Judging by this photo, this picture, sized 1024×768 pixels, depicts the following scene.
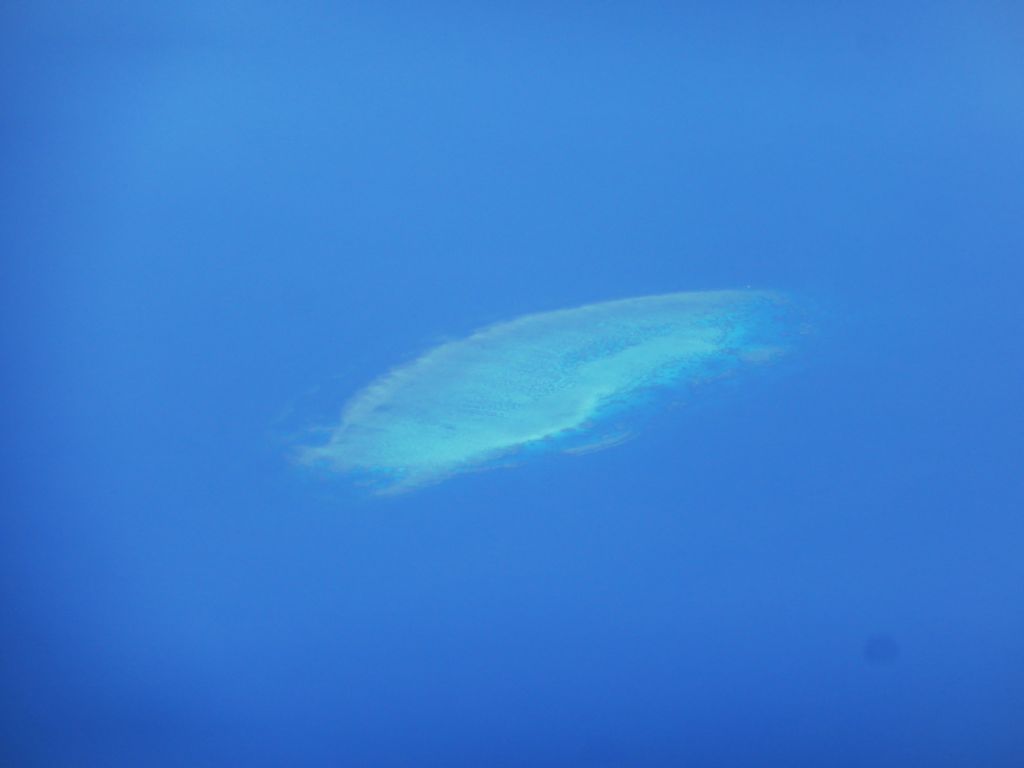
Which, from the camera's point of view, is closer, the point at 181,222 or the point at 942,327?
the point at 181,222

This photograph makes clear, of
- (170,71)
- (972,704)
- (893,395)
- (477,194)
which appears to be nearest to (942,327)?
(893,395)

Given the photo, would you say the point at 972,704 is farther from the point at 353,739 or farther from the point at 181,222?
the point at 181,222

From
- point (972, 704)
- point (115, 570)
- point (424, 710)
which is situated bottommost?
point (972, 704)
